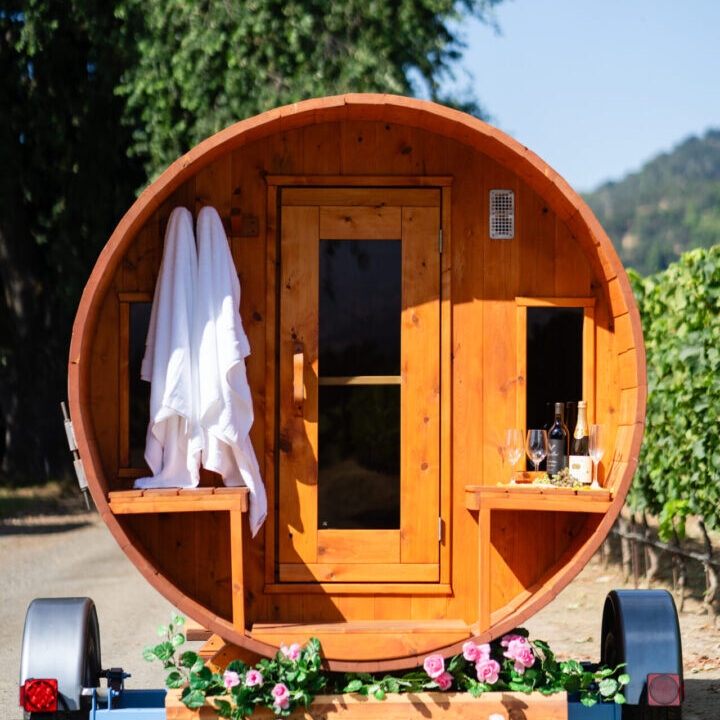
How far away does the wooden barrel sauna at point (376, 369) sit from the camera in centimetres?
482

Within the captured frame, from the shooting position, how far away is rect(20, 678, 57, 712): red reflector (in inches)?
167

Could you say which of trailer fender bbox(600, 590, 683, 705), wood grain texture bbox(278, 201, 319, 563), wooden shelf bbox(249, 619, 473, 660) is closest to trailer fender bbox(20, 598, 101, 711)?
wooden shelf bbox(249, 619, 473, 660)

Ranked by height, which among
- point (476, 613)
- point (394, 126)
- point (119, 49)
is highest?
point (119, 49)

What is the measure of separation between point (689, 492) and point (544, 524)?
366 centimetres

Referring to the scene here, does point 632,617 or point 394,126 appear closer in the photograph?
point 632,617

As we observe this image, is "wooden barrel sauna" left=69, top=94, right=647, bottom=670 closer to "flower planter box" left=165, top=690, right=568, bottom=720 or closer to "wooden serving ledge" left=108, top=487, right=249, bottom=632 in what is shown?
"wooden serving ledge" left=108, top=487, right=249, bottom=632

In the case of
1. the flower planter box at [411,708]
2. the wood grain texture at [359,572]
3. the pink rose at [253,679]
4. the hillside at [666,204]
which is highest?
the hillside at [666,204]

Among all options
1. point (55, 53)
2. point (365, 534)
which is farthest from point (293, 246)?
point (55, 53)

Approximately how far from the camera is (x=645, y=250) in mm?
95188

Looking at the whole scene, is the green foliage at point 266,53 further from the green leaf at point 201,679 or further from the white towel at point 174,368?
the green leaf at point 201,679

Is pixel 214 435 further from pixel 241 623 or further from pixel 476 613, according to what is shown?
pixel 476 613

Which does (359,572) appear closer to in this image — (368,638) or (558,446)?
(368,638)

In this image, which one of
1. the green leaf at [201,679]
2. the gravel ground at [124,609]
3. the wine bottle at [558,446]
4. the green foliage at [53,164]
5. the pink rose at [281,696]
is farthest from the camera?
the green foliage at [53,164]

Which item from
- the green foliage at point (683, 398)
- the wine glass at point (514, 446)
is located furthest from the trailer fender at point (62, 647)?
the green foliage at point (683, 398)
